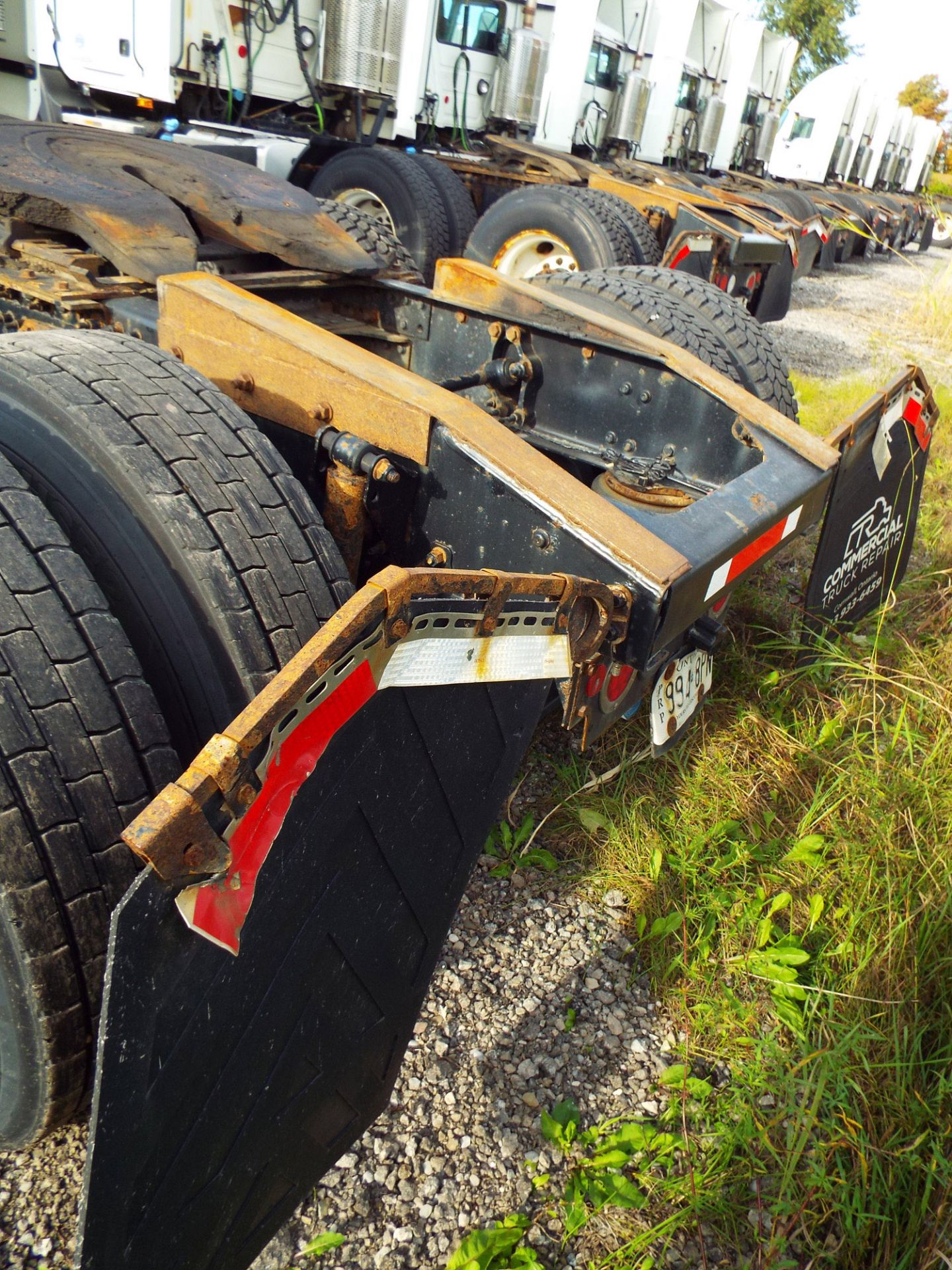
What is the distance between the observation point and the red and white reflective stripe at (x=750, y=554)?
66.9 inches

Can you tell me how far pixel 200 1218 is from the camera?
44.8 inches

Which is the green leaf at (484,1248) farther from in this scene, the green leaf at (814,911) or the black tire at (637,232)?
the black tire at (637,232)

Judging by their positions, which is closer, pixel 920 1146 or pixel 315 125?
pixel 920 1146

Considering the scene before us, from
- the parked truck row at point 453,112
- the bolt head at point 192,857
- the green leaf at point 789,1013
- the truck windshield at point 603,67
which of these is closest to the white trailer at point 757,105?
the parked truck row at point 453,112

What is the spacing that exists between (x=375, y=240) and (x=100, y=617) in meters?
2.34

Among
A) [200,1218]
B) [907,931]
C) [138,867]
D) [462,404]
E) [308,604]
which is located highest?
[462,404]

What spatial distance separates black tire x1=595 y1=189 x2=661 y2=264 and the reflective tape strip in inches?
181

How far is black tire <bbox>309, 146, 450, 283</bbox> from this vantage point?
5863 mm

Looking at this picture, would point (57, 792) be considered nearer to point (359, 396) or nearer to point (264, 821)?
point (264, 821)

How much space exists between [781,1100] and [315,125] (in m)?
7.48

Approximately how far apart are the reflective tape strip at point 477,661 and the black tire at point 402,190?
198 inches

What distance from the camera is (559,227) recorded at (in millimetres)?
5379

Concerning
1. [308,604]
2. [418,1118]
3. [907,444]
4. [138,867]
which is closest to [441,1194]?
[418,1118]

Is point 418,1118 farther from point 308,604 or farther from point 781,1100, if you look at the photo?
point 308,604
